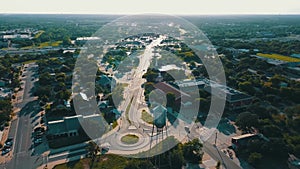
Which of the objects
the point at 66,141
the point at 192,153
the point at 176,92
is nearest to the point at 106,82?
the point at 176,92

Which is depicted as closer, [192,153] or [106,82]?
[192,153]

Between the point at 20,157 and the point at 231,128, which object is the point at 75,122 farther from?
the point at 231,128

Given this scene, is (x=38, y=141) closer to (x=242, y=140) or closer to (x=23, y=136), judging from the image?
(x=23, y=136)

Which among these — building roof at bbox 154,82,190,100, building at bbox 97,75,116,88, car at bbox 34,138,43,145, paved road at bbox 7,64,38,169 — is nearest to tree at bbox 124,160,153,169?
paved road at bbox 7,64,38,169

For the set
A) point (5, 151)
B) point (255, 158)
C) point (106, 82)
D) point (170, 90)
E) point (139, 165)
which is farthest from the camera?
point (106, 82)

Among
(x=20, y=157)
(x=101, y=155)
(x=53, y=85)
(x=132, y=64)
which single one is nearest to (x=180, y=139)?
(x=101, y=155)
